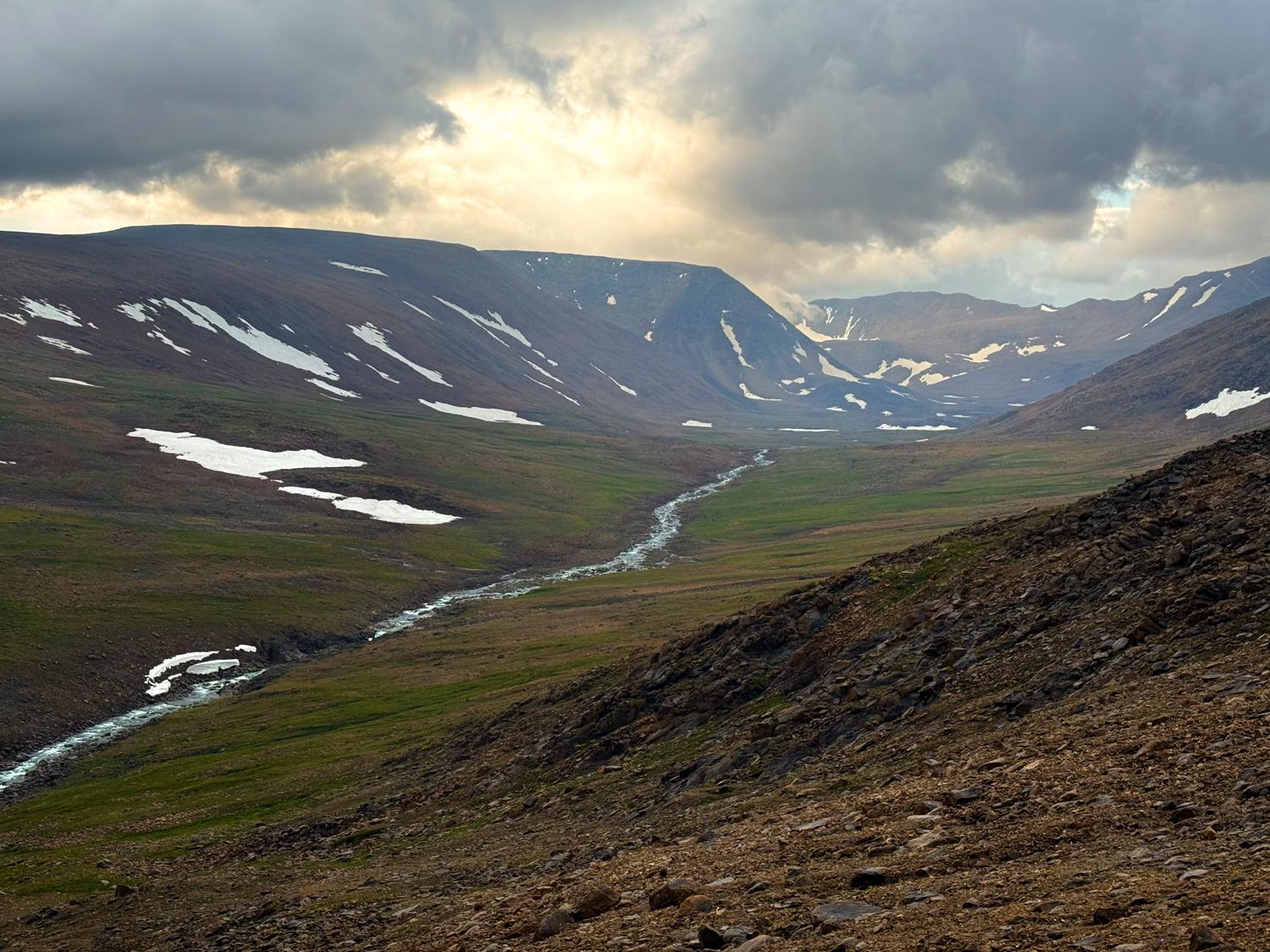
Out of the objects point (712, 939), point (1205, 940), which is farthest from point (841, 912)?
point (1205, 940)

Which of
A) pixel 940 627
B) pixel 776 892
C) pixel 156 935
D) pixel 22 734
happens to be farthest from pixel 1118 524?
pixel 22 734

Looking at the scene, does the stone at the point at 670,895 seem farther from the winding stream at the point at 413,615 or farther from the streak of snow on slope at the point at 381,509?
the streak of snow on slope at the point at 381,509

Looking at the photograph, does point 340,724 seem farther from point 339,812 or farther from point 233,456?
point 233,456

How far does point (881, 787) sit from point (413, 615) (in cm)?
9207

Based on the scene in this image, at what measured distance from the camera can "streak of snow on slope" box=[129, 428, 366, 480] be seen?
17075cm

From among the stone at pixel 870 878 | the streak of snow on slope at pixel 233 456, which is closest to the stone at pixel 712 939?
the stone at pixel 870 878

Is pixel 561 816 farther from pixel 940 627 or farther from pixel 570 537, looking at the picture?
pixel 570 537

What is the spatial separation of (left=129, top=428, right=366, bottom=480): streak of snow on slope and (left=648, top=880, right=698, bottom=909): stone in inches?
6182

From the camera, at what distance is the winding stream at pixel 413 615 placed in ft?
227

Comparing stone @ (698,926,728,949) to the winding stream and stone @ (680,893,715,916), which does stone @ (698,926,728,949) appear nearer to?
stone @ (680,893,715,916)

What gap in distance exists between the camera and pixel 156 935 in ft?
107

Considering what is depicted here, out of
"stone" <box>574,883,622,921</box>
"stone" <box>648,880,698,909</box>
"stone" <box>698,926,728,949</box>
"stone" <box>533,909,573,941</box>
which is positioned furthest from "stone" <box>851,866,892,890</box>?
"stone" <box>533,909,573,941</box>

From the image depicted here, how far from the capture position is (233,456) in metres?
177

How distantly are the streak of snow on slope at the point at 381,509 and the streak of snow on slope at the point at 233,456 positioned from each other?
31.2 ft
